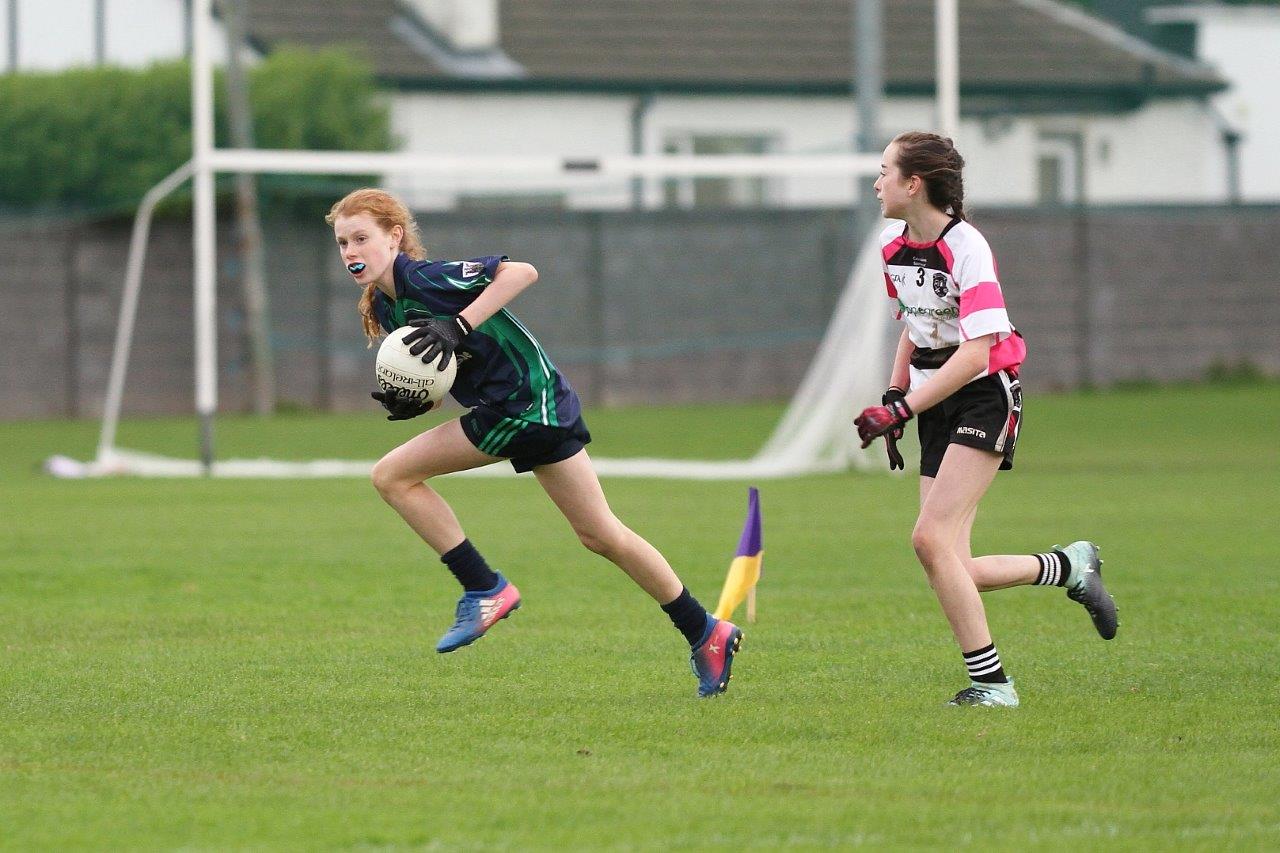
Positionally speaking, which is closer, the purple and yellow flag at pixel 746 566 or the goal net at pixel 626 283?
the purple and yellow flag at pixel 746 566

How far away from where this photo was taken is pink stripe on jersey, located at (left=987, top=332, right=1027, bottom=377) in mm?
6535

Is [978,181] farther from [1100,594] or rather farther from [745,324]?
[1100,594]

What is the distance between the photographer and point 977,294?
6430 mm

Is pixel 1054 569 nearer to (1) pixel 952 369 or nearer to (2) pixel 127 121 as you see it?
(1) pixel 952 369

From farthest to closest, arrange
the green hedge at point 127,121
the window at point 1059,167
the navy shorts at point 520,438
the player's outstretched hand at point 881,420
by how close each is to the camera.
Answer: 1. the window at point 1059,167
2. the green hedge at point 127,121
3. the navy shorts at point 520,438
4. the player's outstretched hand at point 881,420

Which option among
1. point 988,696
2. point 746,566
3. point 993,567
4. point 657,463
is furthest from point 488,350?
point 657,463

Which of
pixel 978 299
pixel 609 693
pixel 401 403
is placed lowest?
pixel 609 693

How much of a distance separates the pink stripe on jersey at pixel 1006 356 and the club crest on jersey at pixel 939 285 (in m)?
0.25

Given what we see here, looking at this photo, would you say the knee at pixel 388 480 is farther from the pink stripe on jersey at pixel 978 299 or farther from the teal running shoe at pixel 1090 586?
the teal running shoe at pixel 1090 586

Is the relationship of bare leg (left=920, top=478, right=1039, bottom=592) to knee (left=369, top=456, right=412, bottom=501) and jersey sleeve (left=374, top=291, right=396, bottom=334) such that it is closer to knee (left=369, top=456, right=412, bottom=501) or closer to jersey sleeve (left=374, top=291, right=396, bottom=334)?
knee (left=369, top=456, right=412, bottom=501)

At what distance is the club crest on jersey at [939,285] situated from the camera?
6.57 metres

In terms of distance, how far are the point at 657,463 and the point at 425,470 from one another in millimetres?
10373

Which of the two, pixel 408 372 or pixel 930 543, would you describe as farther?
pixel 408 372

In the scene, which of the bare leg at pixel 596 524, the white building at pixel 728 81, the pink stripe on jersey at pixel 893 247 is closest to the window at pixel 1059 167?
the white building at pixel 728 81
